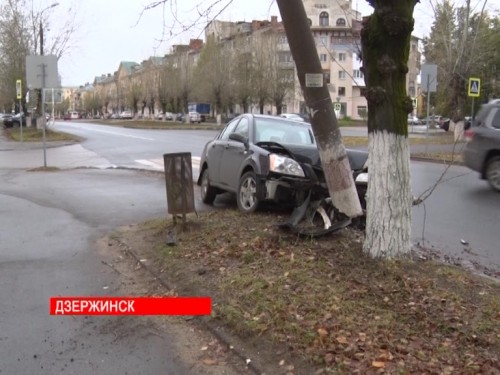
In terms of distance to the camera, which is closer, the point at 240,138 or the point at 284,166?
the point at 284,166

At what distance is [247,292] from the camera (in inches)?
192

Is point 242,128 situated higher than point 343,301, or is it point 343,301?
point 242,128

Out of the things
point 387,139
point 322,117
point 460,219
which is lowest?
point 460,219

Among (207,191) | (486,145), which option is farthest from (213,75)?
(207,191)

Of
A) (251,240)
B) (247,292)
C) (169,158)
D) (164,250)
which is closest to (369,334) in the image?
(247,292)

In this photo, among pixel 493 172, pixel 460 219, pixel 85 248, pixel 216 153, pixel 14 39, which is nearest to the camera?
pixel 85 248

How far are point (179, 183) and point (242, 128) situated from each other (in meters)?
2.29

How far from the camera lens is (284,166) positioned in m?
7.67

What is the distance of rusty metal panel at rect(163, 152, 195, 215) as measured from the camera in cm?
744

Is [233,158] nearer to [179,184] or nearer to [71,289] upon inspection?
[179,184]

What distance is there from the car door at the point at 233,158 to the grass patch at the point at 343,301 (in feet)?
7.63

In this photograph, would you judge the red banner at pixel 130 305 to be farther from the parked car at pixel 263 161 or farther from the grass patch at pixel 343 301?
the parked car at pixel 263 161

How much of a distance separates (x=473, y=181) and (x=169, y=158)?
8976 mm

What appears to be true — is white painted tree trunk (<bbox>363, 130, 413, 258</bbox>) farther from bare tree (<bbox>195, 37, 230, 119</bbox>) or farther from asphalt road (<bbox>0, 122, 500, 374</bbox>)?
bare tree (<bbox>195, 37, 230, 119</bbox>)
